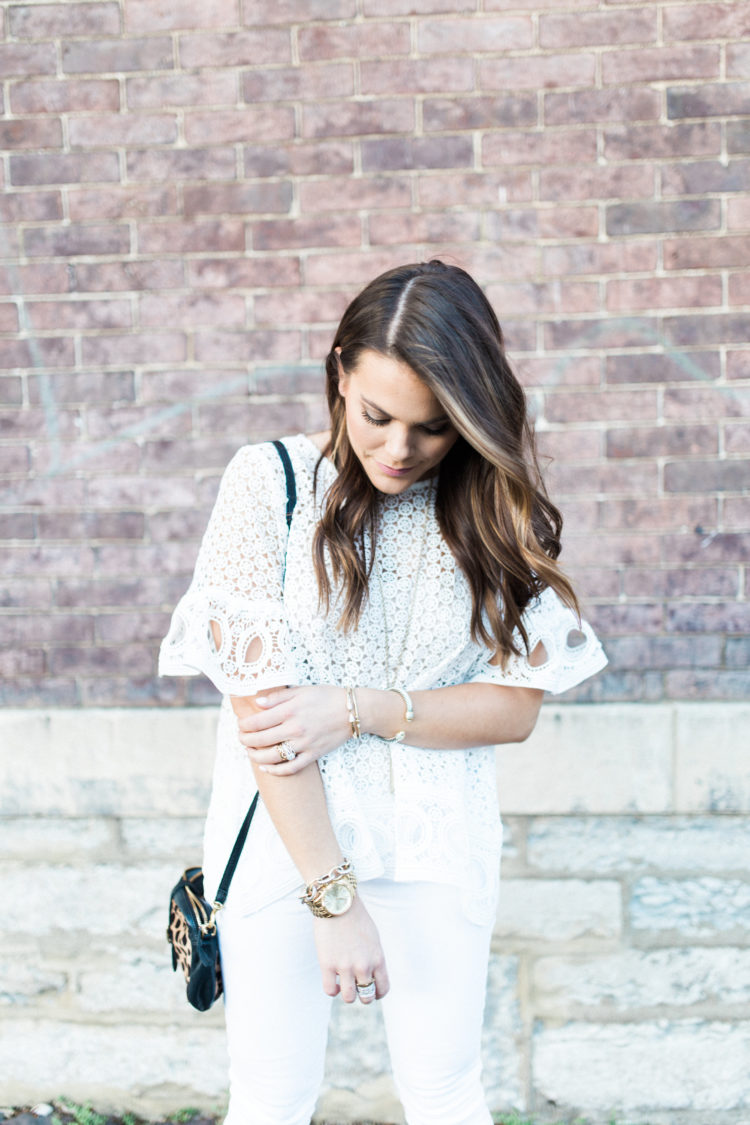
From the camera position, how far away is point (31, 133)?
8.05 ft

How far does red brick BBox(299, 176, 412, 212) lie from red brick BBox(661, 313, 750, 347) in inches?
32.0

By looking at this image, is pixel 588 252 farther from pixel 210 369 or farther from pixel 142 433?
pixel 142 433

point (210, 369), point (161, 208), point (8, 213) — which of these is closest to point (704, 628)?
point (210, 369)

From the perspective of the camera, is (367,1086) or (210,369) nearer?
(210,369)

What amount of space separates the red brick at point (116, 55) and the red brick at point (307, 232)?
516 mm

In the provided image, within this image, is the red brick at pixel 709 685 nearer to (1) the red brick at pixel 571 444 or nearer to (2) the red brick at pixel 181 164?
(1) the red brick at pixel 571 444

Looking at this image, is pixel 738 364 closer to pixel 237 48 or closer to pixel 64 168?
pixel 237 48

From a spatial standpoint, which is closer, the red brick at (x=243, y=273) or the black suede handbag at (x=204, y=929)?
the black suede handbag at (x=204, y=929)

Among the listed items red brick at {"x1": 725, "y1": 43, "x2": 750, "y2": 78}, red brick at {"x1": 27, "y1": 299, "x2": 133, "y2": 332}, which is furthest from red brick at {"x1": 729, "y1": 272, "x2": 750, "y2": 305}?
red brick at {"x1": 27, "y1": 299, "x2": 133, "y2": 332}

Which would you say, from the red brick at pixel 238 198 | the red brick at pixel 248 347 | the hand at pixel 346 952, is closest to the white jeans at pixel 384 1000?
the hand at pixel 346 952

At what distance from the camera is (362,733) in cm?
154

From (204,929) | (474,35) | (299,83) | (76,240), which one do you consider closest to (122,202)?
(76,240)

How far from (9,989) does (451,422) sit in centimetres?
233

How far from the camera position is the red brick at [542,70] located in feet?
7.72
